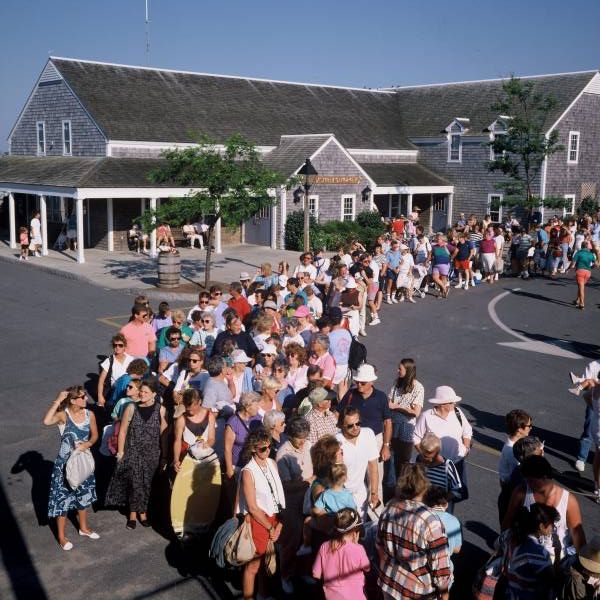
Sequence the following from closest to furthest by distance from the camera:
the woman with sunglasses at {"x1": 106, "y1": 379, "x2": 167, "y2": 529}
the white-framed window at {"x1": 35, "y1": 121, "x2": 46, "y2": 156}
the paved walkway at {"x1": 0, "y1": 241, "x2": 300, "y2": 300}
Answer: the woman with sunglasses at {"x1": 106, "y1": 379, "x2": 167, "y2": 529}, the paved walkway at {"x1": 0, "y1": 241, "x2": 300, "y2": 300}, the white-framed window at {"x1": 35, "y1": 121, "x2": 46, "y2": 156}

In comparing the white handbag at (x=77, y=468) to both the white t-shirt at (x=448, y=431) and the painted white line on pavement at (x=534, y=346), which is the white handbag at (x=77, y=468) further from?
the painted white line on pavement at (x=534, y=346)

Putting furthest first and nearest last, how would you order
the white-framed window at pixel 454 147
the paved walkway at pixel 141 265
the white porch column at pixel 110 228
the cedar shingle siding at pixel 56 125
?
the white-framed window at pixel 454 147 < the cedar shingle siding at pixel 56 125 < the white porch column at pixel 110 228 < the paved walkway at pixel 141 265

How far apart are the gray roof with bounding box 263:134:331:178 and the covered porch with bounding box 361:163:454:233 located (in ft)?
15.0

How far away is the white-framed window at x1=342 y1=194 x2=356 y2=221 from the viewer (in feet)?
109

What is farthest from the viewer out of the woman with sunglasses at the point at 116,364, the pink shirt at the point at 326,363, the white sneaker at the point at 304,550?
the woman with sunglasses at the point at 116,364

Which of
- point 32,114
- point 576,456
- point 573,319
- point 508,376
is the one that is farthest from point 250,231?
point 576,456

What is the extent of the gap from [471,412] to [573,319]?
8203mm

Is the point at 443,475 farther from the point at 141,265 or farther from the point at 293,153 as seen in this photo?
the point at 293,153

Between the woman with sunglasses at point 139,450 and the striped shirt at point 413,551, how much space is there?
299 centimetres

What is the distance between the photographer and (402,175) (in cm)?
3775

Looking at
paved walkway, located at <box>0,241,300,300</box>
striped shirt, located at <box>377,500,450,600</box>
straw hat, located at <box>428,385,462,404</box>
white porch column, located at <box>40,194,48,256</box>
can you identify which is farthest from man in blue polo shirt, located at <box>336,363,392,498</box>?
white porch column, located at <box>40,194,48,256</box>

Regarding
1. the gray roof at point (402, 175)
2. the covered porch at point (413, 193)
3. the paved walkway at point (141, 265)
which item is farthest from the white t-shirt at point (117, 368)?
the gray roof at point (402, 175)

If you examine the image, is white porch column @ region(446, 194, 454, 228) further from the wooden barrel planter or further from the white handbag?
the white handbag

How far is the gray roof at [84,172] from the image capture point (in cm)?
2686
